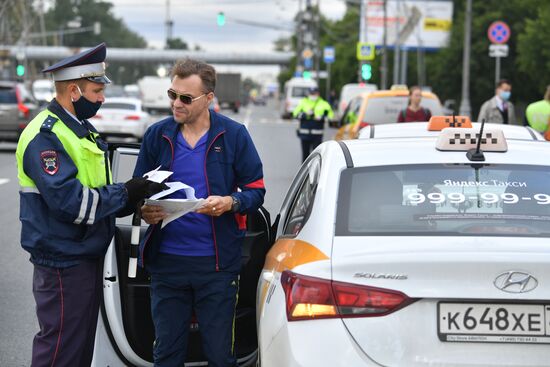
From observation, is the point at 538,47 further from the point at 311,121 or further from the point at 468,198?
the point at 468,198

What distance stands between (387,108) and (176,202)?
1633cm

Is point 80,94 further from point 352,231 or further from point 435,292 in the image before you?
point 435,292

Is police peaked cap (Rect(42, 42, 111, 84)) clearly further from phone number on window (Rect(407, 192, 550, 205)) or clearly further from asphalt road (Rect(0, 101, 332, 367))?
asphalt road (Rect(0, 101, 332, 367))

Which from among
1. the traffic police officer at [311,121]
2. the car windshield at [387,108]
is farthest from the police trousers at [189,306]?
the traffic police officer at [311,121]

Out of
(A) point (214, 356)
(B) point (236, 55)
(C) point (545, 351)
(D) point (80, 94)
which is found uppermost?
(D) point (80, 94)

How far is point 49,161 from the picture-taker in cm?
Result: 479

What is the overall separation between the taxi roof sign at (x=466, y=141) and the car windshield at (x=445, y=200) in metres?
0.15

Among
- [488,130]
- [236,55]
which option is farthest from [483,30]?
[236,55]

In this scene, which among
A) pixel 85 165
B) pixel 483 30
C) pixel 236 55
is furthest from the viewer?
pixel 236 55

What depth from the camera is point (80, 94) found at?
16.5 ft

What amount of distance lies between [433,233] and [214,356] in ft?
3.89

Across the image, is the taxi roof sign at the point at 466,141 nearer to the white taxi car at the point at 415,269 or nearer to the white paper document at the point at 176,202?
the white taxi car at the point at 415,269

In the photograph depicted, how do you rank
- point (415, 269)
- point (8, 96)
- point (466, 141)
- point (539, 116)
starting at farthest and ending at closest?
point (8, 96)
point (539, 116)
point (466, 141)
point (415, 269)

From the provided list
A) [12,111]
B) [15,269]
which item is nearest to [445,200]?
[15,269]
